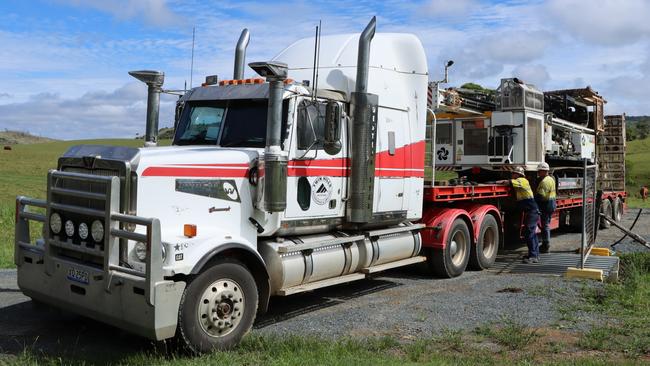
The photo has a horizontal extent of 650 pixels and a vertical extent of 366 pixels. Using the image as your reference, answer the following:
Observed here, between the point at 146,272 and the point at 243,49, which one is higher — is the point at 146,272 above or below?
below

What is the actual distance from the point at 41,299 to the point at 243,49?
14.7 ft

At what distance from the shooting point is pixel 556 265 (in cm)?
1151

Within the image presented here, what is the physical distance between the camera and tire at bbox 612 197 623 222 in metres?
19.9

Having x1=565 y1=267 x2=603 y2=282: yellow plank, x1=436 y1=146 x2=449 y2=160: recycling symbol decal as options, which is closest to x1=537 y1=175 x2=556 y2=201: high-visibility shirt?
x1=565 y1=267 x2=603 y2=282: yellow plank

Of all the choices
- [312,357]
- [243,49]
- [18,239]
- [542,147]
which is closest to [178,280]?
[312,357]

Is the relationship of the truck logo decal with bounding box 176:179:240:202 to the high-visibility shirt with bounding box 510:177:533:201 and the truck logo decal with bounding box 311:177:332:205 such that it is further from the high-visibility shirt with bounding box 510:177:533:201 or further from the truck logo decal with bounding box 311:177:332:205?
the high-visibility shirt with bounding box 510:177:533:201

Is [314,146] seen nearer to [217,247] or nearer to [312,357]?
[217,247]

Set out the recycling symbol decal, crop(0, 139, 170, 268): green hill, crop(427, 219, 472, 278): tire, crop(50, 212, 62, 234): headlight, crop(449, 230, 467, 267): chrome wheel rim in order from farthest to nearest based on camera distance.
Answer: the recycling symbol decal → crop(0, 139, 170, 268): green hill → crop(449, 230, 467, 267): chrome wheel rim → crop(427, 219, 472, 278): tire → crop(50, 212, 62, 234): headlight

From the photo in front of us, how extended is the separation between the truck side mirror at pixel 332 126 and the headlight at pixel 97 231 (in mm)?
2721

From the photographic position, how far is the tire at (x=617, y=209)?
785 inches

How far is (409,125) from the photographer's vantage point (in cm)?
953

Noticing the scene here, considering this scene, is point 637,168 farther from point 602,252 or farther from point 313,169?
point 313,169

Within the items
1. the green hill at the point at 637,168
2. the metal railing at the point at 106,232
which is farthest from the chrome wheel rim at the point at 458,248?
the green hill at the point at 637,168

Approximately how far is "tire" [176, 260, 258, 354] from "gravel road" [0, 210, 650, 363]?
1.44 ft
